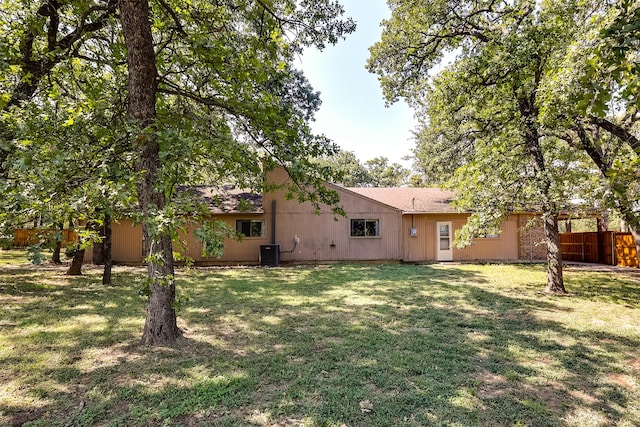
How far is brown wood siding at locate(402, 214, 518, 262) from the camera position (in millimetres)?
15352

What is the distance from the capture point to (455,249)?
15.4 m

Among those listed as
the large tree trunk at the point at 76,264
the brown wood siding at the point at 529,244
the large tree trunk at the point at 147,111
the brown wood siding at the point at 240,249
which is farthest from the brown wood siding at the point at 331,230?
the large tree trunk at the point at 147,111

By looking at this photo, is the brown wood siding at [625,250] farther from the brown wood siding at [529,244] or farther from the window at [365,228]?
the window at [365,228]

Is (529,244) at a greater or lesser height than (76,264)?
greater

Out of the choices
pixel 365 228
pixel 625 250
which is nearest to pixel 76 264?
pixel 365 228

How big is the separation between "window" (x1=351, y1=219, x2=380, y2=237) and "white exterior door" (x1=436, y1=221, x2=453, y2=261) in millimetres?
2923

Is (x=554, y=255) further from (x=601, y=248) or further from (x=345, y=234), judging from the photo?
(x=601, y=248)

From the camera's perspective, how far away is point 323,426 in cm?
282

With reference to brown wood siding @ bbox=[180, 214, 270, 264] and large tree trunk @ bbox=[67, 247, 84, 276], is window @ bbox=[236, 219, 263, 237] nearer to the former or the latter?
brown wood siding @ bbox=[180, 214, 270, 264]

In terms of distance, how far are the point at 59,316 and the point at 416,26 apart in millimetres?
10304

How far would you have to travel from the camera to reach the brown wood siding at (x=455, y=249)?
15352 mm

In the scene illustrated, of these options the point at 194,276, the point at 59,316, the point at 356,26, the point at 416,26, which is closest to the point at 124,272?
the point at 194,276

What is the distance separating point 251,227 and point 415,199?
27.4ft

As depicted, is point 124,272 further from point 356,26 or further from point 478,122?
point 478,122
